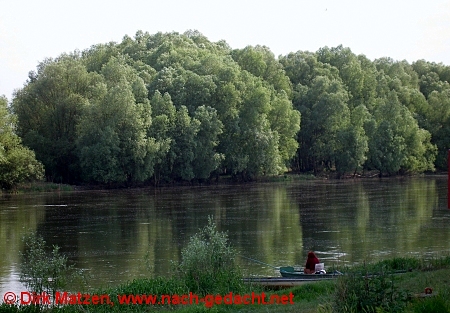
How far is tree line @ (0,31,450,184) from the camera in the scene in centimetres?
6844

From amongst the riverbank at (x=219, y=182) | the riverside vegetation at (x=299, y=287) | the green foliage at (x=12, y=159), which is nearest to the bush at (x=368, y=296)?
the riverside vegetation at (x=299, y=287)

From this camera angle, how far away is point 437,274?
14.4 m

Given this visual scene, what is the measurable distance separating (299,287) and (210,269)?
2.47 metres

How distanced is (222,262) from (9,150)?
49.1 metres

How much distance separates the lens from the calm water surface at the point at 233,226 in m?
26.0

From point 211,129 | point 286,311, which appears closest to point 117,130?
point 211,129

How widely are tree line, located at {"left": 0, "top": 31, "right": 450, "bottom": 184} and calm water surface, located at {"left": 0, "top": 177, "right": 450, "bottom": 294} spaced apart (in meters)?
9.09

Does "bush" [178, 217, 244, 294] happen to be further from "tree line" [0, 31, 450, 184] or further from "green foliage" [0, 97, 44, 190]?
"green foliage" [0, 97, 44, 190]

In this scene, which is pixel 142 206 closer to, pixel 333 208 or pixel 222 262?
pixel 333 208

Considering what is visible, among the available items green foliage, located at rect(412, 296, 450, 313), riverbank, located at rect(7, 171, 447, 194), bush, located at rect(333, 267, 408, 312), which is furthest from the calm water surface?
green foliage, located at rect(412, 296, 450, 313)

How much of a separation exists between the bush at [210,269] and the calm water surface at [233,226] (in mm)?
1568

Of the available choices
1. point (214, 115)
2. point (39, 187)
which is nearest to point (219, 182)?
point (214, 115)

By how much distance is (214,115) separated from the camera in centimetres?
7494

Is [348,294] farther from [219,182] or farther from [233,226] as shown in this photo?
[219,182]
